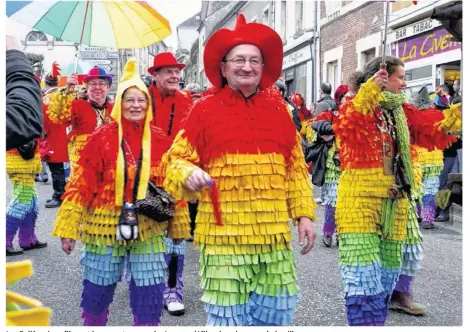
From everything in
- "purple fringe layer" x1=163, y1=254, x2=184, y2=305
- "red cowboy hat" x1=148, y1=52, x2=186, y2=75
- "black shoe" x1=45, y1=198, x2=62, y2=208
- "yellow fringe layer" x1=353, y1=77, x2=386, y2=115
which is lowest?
"purple fringe layer" x1=163, y1=254, x2=184, y2=305

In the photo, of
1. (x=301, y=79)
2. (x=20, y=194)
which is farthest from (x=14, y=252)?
(x=301, y=79)

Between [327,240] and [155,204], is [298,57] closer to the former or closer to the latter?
[327,240]

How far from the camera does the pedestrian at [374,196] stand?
382 cm

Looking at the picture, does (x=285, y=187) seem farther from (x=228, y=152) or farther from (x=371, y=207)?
(x=371, y=207)

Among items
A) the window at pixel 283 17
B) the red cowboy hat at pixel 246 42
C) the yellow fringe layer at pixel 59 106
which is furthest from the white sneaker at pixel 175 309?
the window at pixel 283 17

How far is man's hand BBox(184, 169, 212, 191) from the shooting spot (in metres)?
2.70

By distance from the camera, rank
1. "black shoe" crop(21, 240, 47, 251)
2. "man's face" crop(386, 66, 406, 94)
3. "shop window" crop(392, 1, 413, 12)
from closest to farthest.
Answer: "man's face" crop(386, 66, 406, 94) < "black shoe" crop(21, 240, 47, 251) < "shop window" crop(392, 1, 413, 12)

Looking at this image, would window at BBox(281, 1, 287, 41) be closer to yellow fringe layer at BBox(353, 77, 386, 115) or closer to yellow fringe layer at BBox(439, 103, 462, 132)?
yellow fringe layer at BBox(439, 103, 462, 132)

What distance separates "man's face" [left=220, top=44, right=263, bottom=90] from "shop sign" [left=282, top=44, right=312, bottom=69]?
16599mm

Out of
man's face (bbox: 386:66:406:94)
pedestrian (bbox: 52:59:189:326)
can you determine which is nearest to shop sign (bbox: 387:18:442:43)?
man's face (bbox: 386:66:406:94)

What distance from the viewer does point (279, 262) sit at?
9.75 feet

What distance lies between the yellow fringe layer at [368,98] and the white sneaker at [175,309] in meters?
2.01

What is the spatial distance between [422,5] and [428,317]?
900cm

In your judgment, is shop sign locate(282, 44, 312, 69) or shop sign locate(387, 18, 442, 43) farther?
shop sign locate(282, 44, 312, 69)
